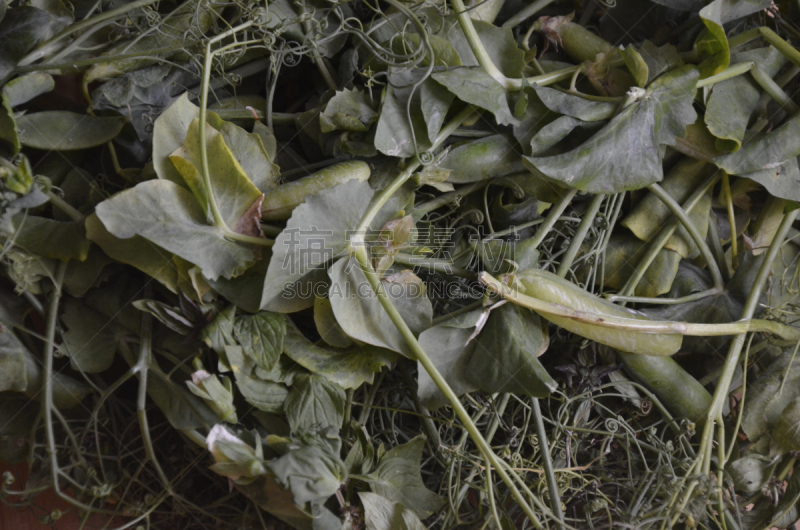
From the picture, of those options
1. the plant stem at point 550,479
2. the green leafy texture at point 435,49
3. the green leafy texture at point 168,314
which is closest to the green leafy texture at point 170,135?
the green leafy texture at point 168,314

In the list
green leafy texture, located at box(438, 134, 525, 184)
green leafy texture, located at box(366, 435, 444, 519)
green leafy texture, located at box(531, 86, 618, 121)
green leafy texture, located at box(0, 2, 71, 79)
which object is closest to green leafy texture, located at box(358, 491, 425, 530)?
green leafy texture, located at box(366, 435, 444, 519)

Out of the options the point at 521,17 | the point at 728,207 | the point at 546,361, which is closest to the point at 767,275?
the point at 728,207

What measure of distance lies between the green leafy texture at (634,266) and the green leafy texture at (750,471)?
21 centimetres

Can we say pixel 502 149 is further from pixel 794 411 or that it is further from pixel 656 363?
pixel 794 411

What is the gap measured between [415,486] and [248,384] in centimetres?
21

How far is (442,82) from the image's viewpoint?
59cm

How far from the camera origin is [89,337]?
61cm

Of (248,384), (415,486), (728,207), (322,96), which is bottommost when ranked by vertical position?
(415,486)

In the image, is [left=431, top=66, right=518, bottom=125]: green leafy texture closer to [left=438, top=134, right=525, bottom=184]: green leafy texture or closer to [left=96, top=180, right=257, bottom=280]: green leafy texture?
[left=438, top=134, right=525, bottom=184]: green leafy texture

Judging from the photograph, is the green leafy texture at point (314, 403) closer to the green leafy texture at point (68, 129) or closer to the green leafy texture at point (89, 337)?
the green leafy texture at point (89, 337)

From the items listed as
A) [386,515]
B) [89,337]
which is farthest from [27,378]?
[386,515]

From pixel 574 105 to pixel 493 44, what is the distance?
0.11 metres

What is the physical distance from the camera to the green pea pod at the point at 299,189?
0.59 m

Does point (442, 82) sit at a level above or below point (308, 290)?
above
